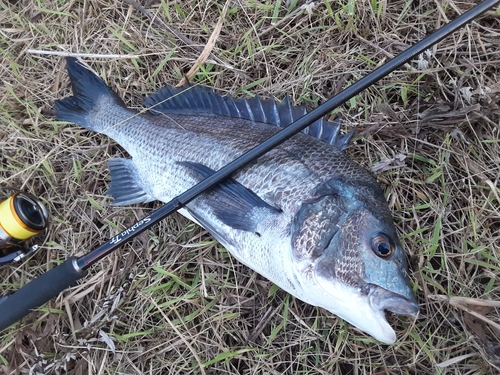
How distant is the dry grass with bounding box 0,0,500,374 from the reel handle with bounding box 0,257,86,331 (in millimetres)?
374

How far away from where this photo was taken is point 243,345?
2.35 meters

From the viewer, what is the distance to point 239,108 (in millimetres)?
2305

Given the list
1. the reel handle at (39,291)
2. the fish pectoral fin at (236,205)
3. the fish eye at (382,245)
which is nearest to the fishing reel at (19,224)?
the reel handle at (39,291)

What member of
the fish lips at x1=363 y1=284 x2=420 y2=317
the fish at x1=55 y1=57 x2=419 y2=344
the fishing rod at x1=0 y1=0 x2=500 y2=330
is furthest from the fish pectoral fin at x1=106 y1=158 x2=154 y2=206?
the fish lips at x1=363 y1=284 x2=420 y2=317

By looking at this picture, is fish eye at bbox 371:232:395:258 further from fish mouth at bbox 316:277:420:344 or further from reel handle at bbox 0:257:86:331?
reel handle at bbox 0:257:86:331

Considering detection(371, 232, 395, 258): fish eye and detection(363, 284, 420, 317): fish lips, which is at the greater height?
detection(371, 232, 395, 258): fish eye

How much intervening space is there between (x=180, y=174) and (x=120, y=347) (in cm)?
114

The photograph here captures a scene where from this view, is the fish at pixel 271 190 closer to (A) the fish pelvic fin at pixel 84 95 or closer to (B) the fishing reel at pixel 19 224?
(A) the fish pelvic fin at pixel 84 95

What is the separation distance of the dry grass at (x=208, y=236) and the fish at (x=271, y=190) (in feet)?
0.88

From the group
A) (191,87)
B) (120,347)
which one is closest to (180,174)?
Result: (191,87)

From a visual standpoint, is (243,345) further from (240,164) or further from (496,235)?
(496,235)

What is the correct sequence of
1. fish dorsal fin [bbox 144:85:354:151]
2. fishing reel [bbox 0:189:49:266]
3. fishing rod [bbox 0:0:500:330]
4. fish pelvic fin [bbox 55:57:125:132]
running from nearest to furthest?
fishing rod [bbox 0:0:500:330] < fish dorsal fin [bbox 144:85:354:151] < fishing reel [bbox 0:189:49:266] < fish pelvic fin [bbox 55:57:125:132]

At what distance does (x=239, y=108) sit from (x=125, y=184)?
33.3 inches

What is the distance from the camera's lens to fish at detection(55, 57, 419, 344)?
1638mm
